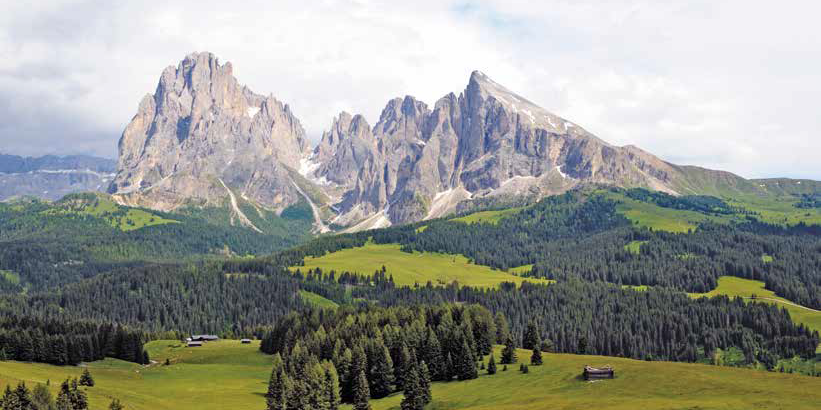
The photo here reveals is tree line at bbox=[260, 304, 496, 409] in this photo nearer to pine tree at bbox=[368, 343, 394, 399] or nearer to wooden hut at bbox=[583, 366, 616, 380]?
pine tree at bbox=[368, 343, 394, 399]

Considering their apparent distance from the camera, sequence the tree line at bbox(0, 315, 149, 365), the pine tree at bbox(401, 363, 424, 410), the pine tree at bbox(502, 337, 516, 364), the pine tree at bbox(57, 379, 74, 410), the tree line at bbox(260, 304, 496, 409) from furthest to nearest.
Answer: the tree line at bbox(0, 315, 149, 365), the pine tree at bbox(502, 337, 516, 364), the tree line at bbox(260, 304, 496, 409), the pine tree at bbox(401, 363, 424, 410), the pine tree at bbox(57, 379, 74, 410)

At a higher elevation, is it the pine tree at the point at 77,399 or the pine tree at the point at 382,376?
the pine tree at the point at 77,399

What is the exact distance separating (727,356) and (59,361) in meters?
172

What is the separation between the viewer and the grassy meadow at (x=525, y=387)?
87875 millimetres

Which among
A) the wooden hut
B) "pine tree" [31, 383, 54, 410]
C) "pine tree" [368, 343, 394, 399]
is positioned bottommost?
"pine tree" [368, 343, 394, 399]

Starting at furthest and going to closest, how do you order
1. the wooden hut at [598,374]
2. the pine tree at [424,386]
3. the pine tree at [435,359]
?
the pine tree at [435,359] → the pine tree at [424,386] → the wooden hut at [598,374]

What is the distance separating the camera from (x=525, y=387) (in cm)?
11031

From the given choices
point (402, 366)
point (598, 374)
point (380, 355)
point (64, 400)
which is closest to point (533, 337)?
point (402, 366)

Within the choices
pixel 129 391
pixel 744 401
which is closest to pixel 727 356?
pixel 744 401

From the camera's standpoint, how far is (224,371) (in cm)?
15662

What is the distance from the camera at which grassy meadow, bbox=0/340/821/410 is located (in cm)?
8788

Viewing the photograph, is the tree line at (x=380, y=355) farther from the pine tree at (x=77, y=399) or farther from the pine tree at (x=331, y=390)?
the pine tree at (x=77, y=399)

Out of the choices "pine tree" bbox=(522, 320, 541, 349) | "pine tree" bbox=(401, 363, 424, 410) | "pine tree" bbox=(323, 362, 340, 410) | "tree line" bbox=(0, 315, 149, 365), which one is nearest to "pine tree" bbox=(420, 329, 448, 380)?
"pine tree" bbox=(522, 320, 541, 349)

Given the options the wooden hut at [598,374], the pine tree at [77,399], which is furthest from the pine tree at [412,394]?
the pine tree at [77,399]
